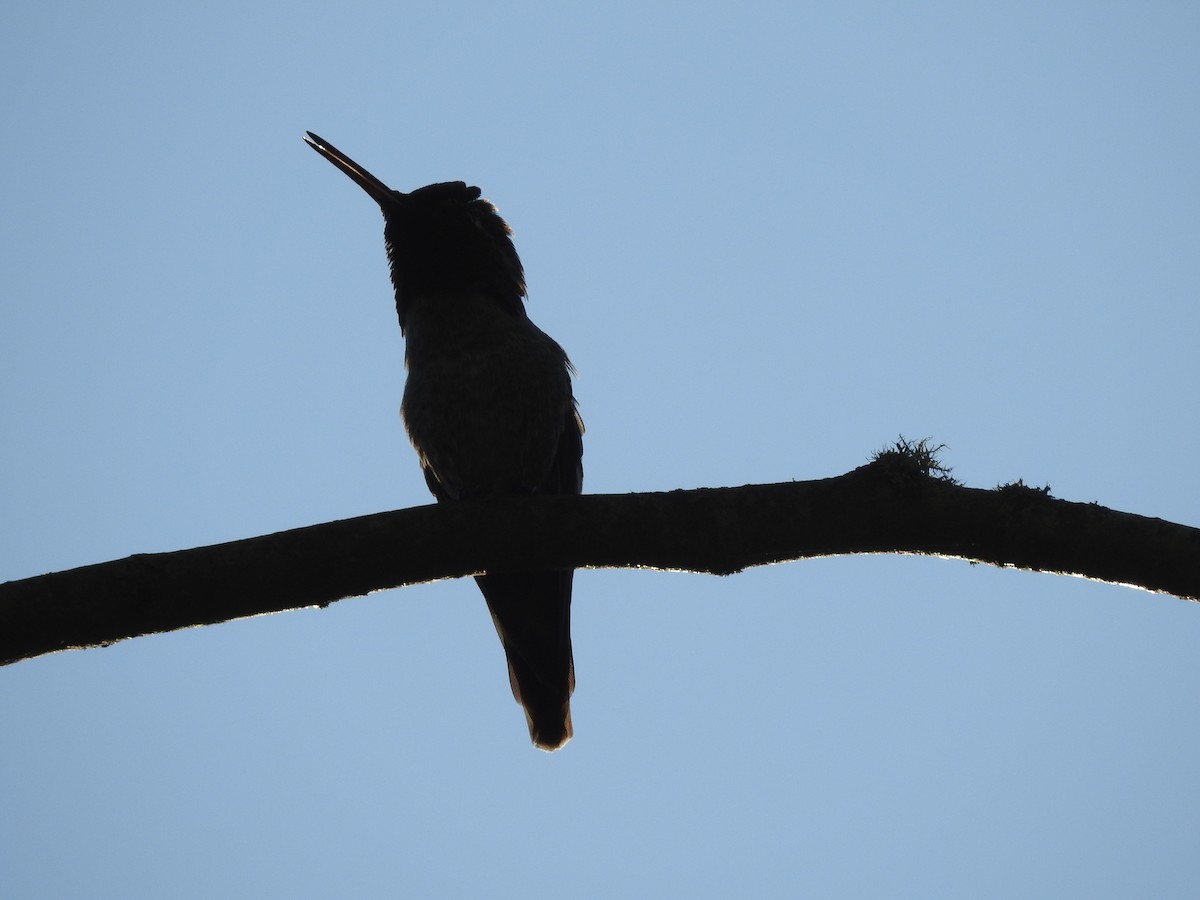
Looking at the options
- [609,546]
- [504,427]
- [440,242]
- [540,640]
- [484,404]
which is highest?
[440,242]

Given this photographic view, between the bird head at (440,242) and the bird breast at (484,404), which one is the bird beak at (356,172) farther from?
the bird breast at (484,404)

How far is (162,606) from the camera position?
11.3 ft

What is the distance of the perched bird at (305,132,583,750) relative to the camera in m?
5.87

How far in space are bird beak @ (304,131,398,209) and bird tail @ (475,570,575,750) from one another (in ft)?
8.79

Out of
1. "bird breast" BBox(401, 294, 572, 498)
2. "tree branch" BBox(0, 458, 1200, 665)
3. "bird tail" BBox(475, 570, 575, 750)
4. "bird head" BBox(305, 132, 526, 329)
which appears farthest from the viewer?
"bird head" BBox(305, 132, 526, 329)

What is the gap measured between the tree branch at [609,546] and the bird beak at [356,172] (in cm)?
362

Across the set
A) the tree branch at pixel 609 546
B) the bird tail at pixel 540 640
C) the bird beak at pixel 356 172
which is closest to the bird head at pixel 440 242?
the bird beak at pixel 356 172

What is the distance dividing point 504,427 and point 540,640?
1.19 meters

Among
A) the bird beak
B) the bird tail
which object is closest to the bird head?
the bird beak

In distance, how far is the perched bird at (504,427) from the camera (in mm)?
5867

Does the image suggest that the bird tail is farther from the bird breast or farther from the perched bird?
the bird breast

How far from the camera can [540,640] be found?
5887 millimetres

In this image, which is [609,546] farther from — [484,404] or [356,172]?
[356,172]

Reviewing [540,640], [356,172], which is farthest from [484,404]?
[356,172]
